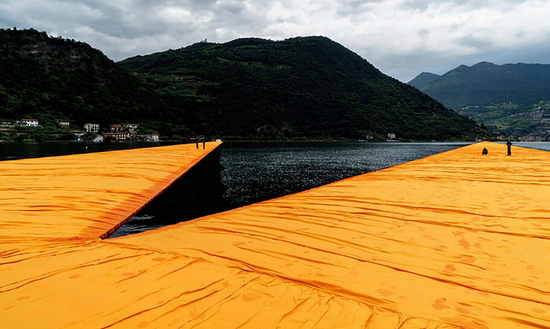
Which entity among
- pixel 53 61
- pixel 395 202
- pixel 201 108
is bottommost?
pixel 395 202

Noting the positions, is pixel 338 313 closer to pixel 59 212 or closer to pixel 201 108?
pixel 59 212

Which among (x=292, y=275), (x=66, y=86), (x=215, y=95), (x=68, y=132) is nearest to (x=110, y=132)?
(x=68, y=132)

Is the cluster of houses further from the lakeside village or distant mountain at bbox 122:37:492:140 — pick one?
distant mountain at bbox 122:37:492:140

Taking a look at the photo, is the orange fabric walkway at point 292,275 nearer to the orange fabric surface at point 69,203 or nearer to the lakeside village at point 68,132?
the orange fabric surface at point 69,203

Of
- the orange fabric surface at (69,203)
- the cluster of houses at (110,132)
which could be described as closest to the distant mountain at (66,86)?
the cluster of houses at (110,132)

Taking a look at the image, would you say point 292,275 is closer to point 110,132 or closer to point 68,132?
point 68,132

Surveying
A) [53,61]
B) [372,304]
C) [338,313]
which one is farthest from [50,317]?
[53,61]

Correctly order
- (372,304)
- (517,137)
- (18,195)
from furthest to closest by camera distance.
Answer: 1. (517,137)
2. (18,195)
3. (372,304)
